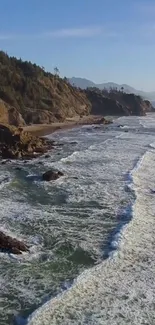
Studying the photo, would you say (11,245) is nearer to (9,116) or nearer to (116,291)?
(116,291)

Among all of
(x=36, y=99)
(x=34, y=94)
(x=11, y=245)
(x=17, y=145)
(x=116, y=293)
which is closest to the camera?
(x=116, y=293)

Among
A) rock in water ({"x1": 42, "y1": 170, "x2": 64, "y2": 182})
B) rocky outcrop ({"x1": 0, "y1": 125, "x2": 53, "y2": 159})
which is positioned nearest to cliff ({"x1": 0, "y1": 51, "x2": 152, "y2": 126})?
rocky outcrop ({"x1": 0, "y1": 125, "x2": 53, "y2": 159})

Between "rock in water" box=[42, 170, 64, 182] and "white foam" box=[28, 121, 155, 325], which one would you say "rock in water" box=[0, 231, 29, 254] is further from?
"rock in water" box=[42, 170, 64, 182]

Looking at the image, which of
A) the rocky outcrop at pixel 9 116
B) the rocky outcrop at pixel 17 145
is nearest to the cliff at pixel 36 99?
the rocky outcrop at pixel 9 116

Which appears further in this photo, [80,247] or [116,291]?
[80,247]

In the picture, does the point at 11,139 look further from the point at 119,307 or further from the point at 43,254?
the point at 119,307

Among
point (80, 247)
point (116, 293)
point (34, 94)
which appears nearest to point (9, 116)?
point (34, 94)

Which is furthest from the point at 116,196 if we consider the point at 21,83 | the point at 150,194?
the point at 21,83
